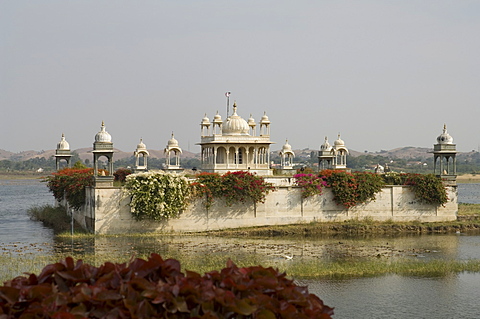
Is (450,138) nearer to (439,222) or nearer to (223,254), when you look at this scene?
(439,222)

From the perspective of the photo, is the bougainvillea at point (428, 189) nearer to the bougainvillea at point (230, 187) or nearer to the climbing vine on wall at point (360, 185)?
the climbing vine on wall at point (360, 185)

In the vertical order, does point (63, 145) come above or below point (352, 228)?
above

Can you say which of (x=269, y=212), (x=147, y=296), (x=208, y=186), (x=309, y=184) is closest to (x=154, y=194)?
(x=208, y=186)

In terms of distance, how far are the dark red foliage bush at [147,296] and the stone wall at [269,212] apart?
76.1 ft

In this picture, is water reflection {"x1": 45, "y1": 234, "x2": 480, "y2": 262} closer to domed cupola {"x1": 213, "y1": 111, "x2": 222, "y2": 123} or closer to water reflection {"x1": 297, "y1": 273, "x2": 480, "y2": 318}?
water reflection {"x1": 297, "y1": 273, "x2": 480, "y2": 318}

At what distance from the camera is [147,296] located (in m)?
8.92

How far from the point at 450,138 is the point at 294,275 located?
20.8 m

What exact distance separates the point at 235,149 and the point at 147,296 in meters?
32.9

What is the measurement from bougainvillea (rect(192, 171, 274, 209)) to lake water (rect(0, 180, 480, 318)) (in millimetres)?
2701

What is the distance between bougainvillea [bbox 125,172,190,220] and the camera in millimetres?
32219

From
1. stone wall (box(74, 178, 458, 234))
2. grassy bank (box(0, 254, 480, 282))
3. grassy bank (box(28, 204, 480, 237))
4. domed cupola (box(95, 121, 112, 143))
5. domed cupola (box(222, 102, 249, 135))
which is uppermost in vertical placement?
domed cupola (box(222, 102, 249, 135))

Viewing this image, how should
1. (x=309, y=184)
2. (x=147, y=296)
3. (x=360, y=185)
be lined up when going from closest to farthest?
(x=147, y=296), (x=309, y=184), (x=360, y=185)

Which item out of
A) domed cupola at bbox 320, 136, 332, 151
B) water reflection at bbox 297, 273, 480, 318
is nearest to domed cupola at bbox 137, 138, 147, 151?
domed cupola at bbox 320, 136, 332, 151

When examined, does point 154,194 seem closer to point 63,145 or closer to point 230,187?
point 230,187
